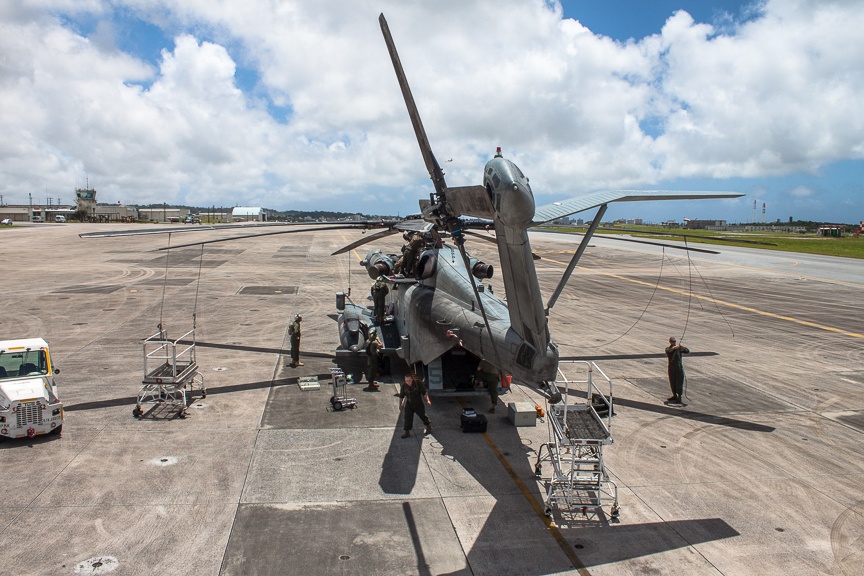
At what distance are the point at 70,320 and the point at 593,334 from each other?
20.8 m

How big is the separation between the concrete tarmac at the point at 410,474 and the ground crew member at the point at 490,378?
0.37 meters

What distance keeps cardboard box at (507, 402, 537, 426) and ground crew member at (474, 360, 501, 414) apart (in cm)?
75

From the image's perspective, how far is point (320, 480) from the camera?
9797 mm

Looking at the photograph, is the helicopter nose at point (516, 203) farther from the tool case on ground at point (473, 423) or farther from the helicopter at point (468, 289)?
the tool case on ground at point (473, 423)

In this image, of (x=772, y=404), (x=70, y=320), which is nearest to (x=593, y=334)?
(x=772, y=404)

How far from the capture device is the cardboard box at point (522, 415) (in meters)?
12.6

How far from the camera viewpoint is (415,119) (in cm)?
1009

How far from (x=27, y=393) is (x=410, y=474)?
7413mm

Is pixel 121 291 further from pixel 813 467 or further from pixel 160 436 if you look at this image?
pixel 813 467

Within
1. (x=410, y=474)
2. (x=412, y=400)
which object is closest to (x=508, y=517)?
(x=410, y=474)

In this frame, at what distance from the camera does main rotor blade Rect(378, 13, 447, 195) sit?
9664 millimetres

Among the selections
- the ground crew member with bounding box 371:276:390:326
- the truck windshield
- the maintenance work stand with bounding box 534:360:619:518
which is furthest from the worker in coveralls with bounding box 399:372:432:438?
the truck windshield

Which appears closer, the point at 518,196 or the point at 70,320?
the point at 518,196

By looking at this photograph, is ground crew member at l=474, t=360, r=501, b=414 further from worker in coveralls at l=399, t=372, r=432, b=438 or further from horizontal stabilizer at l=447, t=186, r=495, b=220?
horizontal stabilizer at l=447, t=186, r=495, b=220
